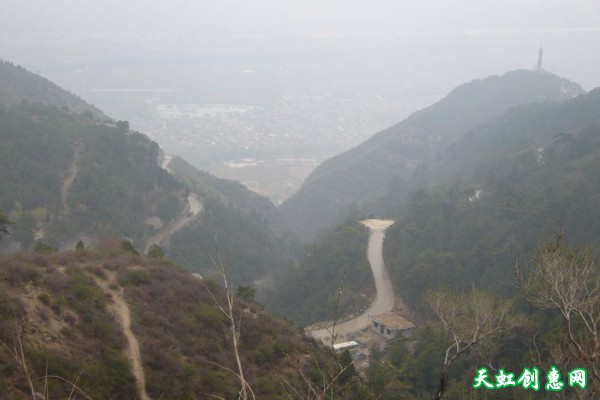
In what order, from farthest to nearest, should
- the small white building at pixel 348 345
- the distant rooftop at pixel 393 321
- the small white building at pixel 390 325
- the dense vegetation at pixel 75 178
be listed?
1. the dense vegetation at pixel 75 178
2. the distant rooftop at pixel 393 321
3. the small white building at pixel 390 325
4. the small white building at pixel 348 345

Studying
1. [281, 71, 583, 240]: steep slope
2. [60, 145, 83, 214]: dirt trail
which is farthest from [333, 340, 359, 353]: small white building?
[281, 71, 583, 240]: steep slope

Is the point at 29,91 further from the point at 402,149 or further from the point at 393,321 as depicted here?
the point at 393,321

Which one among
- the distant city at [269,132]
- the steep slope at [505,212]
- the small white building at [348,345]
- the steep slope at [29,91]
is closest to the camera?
the small white building at [348,345]

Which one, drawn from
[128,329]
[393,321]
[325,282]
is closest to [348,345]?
[393,321]

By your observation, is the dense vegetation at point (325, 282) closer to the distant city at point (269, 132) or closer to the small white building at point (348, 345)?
the small white building at point (348, 345)

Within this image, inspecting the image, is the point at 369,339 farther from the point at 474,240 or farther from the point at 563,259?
the point at 563,259

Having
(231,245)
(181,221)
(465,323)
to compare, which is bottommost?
(231,245)

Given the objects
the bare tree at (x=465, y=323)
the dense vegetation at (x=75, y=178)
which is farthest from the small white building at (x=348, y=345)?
the dense vegetation at (x=75, y=178)
